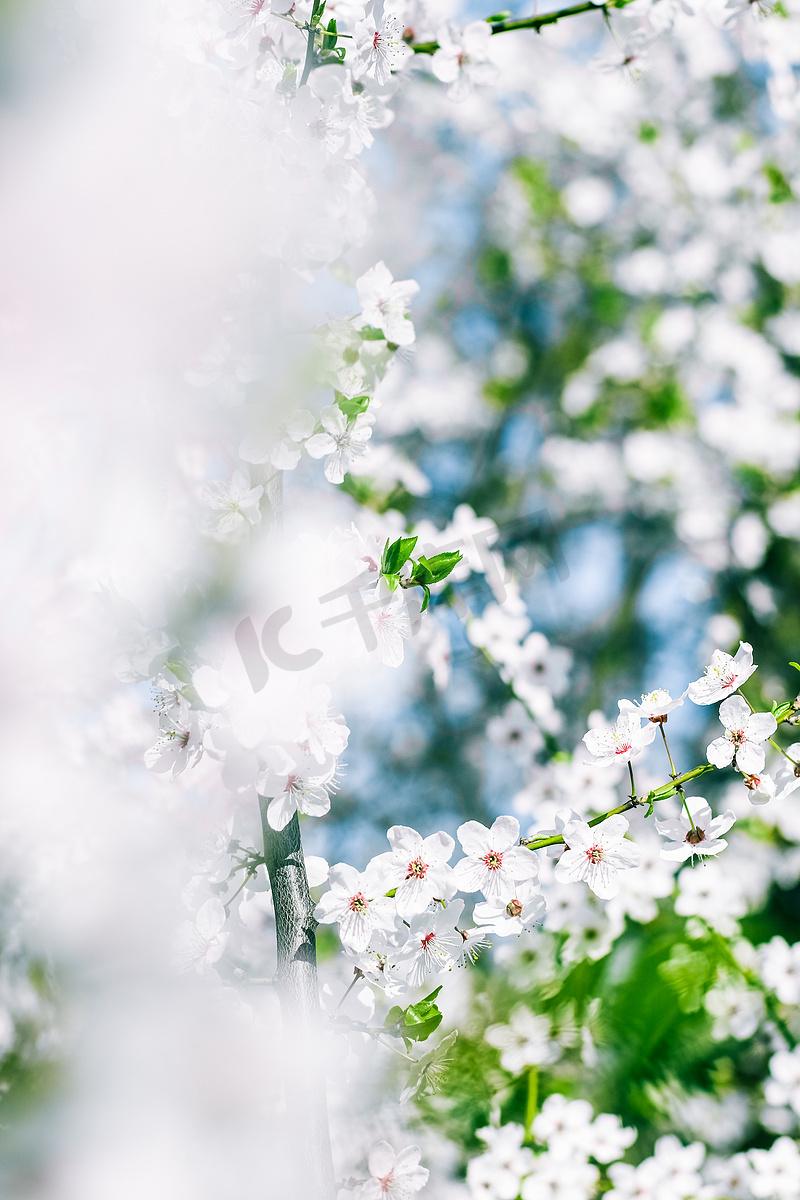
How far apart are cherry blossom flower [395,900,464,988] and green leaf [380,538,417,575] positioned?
0.33 meters

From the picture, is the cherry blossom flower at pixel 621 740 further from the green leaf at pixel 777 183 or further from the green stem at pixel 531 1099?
the green leaf at pixel 777 183

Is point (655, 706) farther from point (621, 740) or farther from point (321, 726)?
point (321, 726)

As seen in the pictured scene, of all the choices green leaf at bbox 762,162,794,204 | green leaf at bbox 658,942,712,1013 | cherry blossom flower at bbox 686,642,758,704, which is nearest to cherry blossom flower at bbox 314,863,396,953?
cherry blossom flower at bbox 686,642,758,704

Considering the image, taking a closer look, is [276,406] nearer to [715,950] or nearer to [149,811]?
[149,811]

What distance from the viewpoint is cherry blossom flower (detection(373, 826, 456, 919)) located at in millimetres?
668

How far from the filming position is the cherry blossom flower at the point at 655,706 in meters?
0.66

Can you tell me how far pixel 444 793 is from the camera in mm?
2492

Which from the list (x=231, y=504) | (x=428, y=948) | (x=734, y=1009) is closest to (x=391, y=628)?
(x=231, y=504)

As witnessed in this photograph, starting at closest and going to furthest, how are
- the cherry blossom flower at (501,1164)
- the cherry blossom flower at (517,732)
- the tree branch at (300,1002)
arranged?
the tree branch at (300,1002), the cherry blossom flower at (501,1164), the cherry blossom flower at (517,732)

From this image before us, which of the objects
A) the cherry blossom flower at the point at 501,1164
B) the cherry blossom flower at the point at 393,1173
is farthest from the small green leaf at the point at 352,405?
the cherry blossom flower at the point at 501,1164

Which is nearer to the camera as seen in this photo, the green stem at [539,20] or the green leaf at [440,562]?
the green leaf at [440,562]

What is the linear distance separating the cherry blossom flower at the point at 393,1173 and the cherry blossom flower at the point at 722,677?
19.5 inches

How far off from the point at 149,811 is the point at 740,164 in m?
3.20

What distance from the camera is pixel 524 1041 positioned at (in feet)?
4.73
